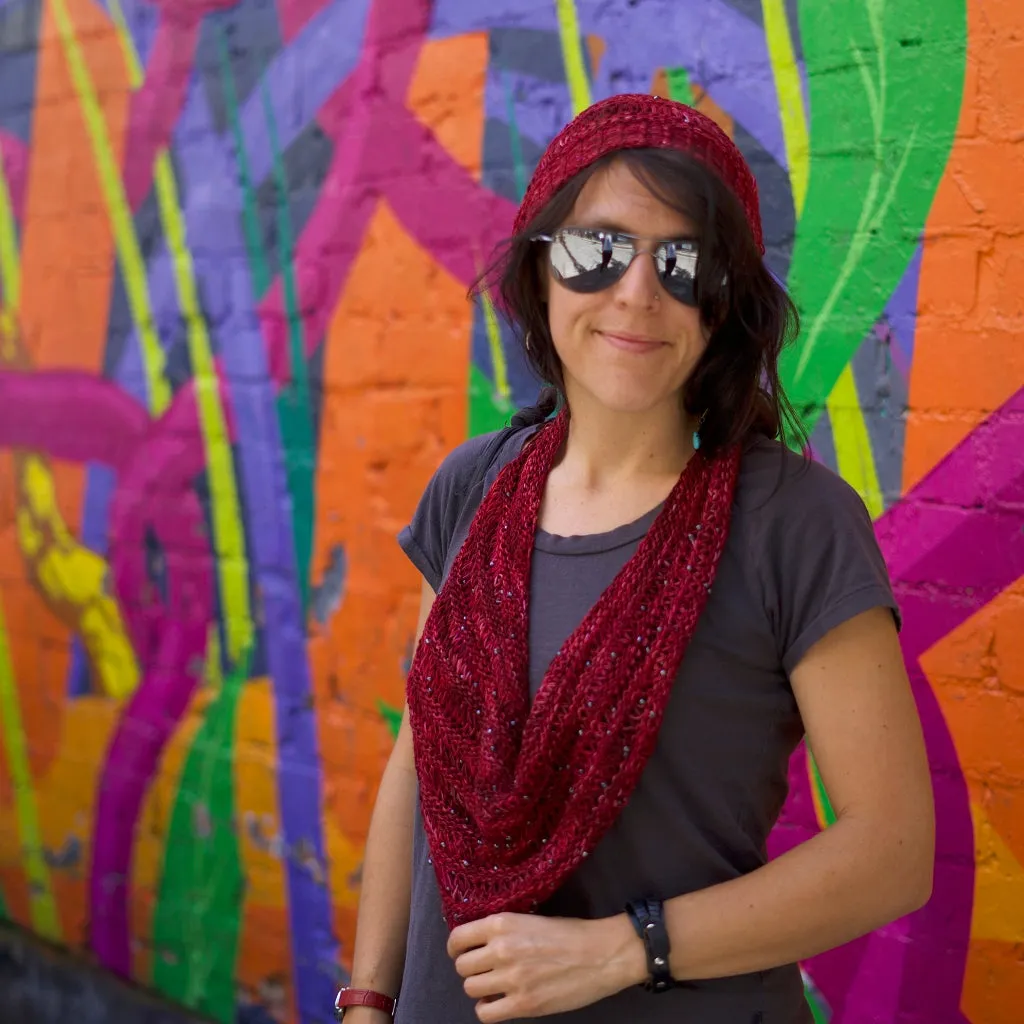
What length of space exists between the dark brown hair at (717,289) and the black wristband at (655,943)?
519 mm

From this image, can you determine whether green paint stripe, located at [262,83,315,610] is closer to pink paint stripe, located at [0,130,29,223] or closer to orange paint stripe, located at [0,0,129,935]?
orange paint stripe, located at [0,0,129,935]

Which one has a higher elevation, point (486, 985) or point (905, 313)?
point (905, 313)

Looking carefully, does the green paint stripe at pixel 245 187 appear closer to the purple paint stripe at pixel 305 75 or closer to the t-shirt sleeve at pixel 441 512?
the purple paint stripe at pixel 305 75

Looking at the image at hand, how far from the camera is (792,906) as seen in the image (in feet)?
→ 4.42

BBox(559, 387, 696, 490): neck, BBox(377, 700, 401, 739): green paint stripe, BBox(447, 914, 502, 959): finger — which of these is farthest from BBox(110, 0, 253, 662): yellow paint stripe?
Result: BBox(447, 914, 502, 959): finger

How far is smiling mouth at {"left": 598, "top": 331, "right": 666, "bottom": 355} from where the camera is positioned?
1474mm

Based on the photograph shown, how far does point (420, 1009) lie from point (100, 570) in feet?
7.67

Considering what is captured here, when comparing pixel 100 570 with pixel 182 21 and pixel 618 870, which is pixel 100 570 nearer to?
pixel 182 21

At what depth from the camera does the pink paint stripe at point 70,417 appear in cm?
351

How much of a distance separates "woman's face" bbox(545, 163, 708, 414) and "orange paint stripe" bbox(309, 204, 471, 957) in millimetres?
1284

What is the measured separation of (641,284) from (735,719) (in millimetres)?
482

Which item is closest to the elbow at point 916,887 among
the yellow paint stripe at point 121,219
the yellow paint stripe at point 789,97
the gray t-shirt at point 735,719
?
the gray t-shirt at point 735,719

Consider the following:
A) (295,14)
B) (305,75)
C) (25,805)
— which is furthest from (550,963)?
(25,805)

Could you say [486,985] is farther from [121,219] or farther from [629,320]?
[121,219]
